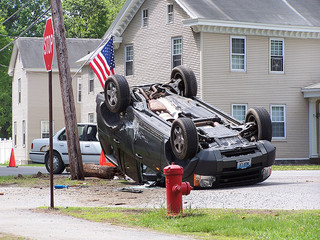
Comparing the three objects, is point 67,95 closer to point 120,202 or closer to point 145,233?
point 120,202

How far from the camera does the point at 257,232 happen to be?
808 centimetres

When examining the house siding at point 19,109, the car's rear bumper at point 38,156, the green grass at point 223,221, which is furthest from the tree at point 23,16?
the green grass at point 223,221

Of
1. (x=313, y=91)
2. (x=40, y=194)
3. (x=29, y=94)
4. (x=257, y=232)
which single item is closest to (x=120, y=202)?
(x=40, y=194)

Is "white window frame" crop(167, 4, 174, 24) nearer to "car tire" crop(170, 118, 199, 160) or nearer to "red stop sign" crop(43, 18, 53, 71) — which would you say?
"car tire" crop(170, 118, 199, 160)

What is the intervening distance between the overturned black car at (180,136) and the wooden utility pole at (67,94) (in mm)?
1591

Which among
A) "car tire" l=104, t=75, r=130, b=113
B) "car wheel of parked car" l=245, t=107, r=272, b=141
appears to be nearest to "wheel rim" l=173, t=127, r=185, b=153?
"car tire" l=104, t=75, r=130, b=113

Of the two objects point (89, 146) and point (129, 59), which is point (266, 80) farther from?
point (89, 146)

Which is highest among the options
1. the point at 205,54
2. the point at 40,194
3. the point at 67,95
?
the point at 205,54

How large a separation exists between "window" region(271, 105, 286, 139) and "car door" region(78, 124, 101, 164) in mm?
11317

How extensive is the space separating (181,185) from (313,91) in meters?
22.2

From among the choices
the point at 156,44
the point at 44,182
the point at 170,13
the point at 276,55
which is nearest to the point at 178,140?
the point at 44,182

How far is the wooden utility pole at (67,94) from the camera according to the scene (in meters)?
18.4

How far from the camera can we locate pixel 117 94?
1581cm

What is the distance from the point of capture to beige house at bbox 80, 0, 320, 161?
2975cm
